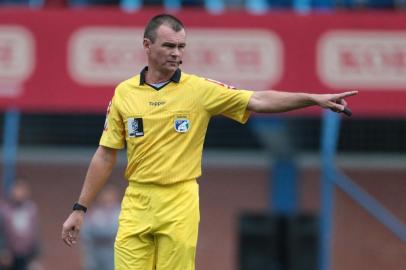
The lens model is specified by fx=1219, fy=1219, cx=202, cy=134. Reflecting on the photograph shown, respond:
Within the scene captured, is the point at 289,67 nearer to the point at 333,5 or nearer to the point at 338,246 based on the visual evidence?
the point at 333,5

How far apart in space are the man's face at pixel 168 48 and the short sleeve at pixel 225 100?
0.74 feet

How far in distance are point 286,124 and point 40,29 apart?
4239 mm

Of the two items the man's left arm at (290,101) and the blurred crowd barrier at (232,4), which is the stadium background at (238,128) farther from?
the man's left arm at (290,101)

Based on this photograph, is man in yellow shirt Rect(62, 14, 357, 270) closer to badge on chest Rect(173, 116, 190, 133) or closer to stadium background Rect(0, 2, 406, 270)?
badge on chest Rect(173, 116, 190, 133)

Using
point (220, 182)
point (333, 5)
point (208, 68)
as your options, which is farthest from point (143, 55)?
point (220, 182)

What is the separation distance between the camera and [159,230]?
7.06 meters

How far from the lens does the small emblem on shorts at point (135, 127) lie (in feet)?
23.3

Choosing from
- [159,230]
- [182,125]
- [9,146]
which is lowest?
[9,146]

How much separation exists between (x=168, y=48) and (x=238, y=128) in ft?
30.3

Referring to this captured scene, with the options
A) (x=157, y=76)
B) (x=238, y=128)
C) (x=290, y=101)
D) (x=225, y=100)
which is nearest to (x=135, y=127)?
(x=157, y=76)

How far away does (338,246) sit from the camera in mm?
16453

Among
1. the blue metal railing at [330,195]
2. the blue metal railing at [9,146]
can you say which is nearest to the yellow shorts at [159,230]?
the blue metal railing at [330,195]

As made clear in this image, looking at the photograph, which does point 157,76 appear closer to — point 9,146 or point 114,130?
point 114,130

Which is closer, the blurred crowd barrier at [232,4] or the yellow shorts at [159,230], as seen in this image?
the yellow shorts at [159,230]
